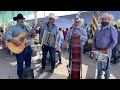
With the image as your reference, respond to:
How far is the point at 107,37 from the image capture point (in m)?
4.34

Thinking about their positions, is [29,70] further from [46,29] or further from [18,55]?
[46,29]

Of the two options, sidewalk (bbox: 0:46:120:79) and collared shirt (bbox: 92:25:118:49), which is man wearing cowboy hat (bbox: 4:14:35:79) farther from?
collared shirt (bbox: 92:25:118:49)

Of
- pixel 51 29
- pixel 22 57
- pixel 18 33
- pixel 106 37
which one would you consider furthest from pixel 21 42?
pixel 106 37

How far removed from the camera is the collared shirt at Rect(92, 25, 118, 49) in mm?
4293

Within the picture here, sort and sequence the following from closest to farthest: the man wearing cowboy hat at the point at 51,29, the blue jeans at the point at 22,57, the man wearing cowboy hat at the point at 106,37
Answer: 1. the man wearing cowboy hat at the point at 106,37
2. the blue jeans at the point at 22,57
3. the man wearing cowboy hat at the point at 51,29

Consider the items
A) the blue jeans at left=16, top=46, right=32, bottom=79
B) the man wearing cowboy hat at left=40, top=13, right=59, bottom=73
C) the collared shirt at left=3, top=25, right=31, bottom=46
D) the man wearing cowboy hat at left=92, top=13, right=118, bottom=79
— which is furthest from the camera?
the man wearing cowboy hat at left=40, top=13, right=59, bottom=73

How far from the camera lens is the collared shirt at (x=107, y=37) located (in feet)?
14.1

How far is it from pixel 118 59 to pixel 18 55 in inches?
131

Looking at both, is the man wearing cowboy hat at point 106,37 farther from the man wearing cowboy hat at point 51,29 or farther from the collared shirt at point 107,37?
the man wearing cowboy hat at point 51,29

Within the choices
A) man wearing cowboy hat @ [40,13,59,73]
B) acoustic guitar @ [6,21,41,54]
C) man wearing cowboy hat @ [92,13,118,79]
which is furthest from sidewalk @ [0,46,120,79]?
man wearing cowboy hat @ [92,13,118,79]

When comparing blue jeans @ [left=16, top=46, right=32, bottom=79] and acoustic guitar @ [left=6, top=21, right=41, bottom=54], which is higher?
acoustic guitar @ [left=6, top=21, right=41, bottom=54]

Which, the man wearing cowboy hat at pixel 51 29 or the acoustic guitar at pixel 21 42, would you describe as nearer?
the acoustic guitar at pixel 21 42

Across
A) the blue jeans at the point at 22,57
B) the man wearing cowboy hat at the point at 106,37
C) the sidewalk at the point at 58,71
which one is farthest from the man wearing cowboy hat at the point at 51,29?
the man wearing cowboy hat at the point at 106,37
